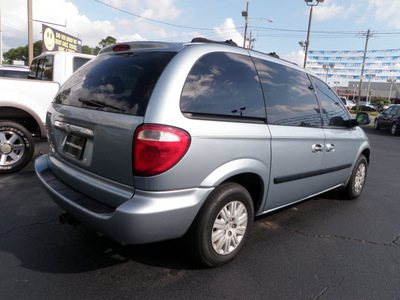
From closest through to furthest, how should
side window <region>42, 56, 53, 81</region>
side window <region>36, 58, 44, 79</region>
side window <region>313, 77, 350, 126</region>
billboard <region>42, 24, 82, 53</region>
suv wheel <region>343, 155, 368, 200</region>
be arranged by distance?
1. side window <region>313, 77, 350, 126</region>
2. suv wheel <region>343, 155, 368, 200</region>
3. side window <region>42, 56, 53, 81</region>
4. side window <region>36, 58, 44, 79</region>
5. billboard <region>42, 24, 82, 53</region>

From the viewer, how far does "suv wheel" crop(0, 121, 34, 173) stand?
4656 mm

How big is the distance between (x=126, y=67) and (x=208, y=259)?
5.29ft

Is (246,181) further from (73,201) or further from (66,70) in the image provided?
(66,70)

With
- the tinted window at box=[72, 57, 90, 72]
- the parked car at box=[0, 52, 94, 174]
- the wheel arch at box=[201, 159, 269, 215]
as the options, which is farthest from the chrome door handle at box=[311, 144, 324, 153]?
the tinted window at box=[72, 57, 90, 72]

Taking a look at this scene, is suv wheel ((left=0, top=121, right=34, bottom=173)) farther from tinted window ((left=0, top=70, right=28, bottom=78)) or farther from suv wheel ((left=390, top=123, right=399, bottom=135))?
suv wheel ((left=390, top=123, right=399, bottom=135))

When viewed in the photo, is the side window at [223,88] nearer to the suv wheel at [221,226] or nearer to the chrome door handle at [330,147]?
the suv wheel at [221,226]

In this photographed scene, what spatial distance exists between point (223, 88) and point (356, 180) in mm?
3069

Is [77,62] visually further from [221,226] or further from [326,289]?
[326,289]

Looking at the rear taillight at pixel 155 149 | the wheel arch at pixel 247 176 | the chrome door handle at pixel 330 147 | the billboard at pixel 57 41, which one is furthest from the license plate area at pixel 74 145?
the billboard at pixel 57 41

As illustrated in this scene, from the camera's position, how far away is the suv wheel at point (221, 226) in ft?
7.39

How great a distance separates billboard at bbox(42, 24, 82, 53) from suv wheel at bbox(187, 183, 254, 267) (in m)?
24.1

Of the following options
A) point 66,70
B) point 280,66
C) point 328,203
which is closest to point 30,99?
point 66,70

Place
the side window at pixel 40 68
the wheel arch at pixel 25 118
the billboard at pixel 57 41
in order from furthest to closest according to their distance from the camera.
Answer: the billboard at pixel 57 41 < the side window at pixel 40 68 < the wheel arch at pixel 25 118

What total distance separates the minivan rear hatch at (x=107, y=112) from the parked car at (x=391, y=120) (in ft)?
52.1
